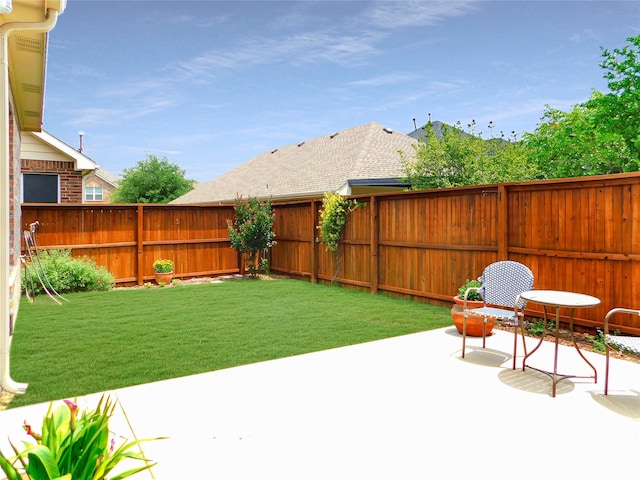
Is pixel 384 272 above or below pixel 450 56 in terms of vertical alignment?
below

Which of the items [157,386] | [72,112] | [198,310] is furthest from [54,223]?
[72,112]

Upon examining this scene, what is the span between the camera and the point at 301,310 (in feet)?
26.1

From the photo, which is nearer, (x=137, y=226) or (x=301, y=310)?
(x=301, y=310)

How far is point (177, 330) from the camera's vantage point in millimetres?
6445

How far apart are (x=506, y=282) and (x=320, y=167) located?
533 inches

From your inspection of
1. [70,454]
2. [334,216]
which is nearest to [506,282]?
[70,454]

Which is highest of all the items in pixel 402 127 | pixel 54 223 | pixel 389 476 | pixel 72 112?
pixel 72 112

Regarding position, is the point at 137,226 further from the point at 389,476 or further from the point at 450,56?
the point at 450,56

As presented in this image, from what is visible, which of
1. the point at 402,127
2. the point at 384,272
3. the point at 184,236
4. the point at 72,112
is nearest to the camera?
the point at 384,272

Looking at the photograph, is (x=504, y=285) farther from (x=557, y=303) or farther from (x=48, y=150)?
(x=48, y=150)

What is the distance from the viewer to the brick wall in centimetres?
1180

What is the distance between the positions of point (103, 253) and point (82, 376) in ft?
24.6

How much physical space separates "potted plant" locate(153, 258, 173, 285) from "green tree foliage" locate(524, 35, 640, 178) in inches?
540

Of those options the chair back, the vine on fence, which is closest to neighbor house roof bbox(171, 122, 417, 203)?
the vine on fence
